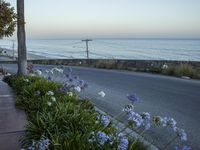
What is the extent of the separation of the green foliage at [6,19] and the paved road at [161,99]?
123 inches

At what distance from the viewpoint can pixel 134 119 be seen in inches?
161

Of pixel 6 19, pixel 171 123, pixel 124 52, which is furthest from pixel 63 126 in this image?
pixel 124 52

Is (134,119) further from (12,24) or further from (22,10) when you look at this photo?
(22,10)

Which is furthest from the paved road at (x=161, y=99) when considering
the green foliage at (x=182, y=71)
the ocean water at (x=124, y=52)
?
the ocean water at (x=124, y=52)

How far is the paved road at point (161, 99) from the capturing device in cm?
723

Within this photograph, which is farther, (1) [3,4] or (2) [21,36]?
(2) [21,36]

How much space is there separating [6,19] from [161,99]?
16.8 feet

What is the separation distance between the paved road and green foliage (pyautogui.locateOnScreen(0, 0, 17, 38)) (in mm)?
3136

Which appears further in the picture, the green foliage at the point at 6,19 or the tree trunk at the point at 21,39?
the tree trunk at the point at 21,39

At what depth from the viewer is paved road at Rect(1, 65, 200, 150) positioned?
7.23 m

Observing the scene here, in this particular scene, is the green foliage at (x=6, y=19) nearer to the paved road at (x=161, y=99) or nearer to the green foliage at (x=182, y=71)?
the paved road at (x=161, y=99)

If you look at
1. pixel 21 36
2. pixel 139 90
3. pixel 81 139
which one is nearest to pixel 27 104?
pixel 81 139

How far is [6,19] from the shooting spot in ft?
26.5

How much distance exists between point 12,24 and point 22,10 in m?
2.96
